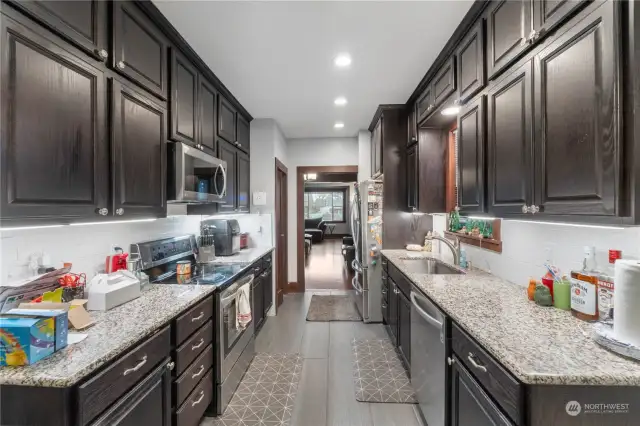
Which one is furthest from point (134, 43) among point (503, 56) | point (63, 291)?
point (503, 56)

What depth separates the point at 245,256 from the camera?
3.15 metres

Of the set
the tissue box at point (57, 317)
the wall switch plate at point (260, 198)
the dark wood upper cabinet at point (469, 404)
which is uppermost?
the wall switch plate at point (260, 198)

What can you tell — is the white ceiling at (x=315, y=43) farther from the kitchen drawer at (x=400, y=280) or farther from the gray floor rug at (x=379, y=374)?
the gray floor rug at (x=379, y=374)

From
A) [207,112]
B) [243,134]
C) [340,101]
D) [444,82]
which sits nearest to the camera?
[444,82]

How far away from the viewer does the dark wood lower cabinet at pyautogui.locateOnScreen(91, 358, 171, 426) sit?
3.60 feet

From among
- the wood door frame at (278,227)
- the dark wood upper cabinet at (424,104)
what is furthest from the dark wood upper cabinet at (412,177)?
the wood door frame at (278,227)

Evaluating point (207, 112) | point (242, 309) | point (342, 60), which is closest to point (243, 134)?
point (207, 112)

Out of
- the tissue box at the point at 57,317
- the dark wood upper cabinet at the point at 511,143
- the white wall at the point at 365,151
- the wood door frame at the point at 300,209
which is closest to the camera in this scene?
the tissue box at the point at 57,317

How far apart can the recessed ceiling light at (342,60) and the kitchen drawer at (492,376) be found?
211 centimetres

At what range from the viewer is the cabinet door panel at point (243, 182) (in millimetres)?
3592

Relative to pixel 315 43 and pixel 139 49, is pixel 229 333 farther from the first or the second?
pixel 315 43

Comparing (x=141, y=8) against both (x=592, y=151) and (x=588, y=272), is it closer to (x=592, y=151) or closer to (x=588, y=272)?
(x=592, y=151)

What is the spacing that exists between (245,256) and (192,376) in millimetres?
1514

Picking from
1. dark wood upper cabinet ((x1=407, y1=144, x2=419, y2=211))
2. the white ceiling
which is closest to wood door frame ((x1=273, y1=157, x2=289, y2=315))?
the white ceiling
